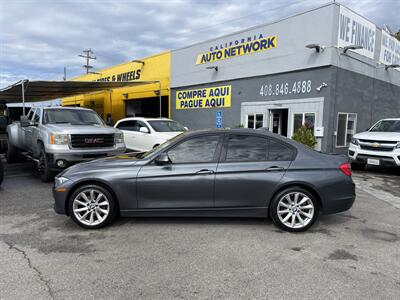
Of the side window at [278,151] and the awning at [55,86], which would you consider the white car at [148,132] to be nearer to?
the awning at [55,86]

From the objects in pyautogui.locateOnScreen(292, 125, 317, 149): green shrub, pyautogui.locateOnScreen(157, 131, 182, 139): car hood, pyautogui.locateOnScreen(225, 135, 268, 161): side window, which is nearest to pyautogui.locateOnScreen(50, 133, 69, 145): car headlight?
pyautogui.locateOnScreen(157, 131, 182, 139): car hood

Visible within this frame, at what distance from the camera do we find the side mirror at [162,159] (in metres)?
4.48

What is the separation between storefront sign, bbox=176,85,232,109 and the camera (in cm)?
1650

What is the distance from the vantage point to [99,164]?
4.76 metres

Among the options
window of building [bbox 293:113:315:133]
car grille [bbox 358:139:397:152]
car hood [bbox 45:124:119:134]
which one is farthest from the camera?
window of building [bbox 293:113:315:133]

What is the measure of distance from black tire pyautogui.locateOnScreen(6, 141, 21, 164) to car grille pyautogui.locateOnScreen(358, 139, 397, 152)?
11.5 m

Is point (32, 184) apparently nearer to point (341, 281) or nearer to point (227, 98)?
point (341, 281)

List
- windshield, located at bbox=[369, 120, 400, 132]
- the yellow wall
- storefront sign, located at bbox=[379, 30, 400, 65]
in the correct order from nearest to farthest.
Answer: windshield, located at bbox=[369, 120, 400, 132] < storefront sign, located at bbox=[379, 30, 400, 65] < the yellow wall

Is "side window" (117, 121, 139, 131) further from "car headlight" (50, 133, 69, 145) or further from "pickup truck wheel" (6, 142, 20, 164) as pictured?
"car headlight" (50, 133, 69, 145)

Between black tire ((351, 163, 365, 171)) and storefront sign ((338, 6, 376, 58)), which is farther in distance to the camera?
storefront sign ((338, 6, 376, 58))

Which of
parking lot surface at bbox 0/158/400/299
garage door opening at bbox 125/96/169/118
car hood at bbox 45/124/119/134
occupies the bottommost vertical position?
parking lot surface at bbox 0/158/400/299

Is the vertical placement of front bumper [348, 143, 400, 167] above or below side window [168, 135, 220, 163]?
below

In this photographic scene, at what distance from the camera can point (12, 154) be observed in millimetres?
10883

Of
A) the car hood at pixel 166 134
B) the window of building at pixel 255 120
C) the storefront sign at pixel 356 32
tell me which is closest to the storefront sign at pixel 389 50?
the storefront sign at pixel 356 32
